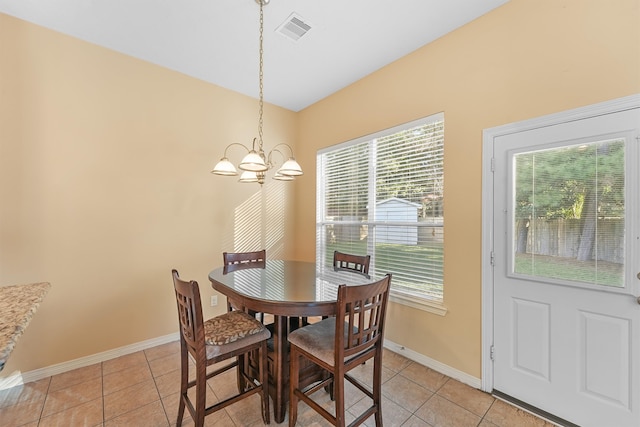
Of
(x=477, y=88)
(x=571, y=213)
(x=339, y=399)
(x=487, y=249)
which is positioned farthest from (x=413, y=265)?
(x=477, y=88)

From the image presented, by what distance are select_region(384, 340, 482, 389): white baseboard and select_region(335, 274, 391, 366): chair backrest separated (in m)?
1.05

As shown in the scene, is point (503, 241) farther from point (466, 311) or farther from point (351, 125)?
point (351, 125)

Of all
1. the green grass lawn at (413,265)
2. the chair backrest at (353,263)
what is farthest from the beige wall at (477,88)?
the chair backrest at (353,263)

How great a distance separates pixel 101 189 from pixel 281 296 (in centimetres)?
215

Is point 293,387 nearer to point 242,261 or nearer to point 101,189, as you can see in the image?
point 242,261

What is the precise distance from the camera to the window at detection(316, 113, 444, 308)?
247 centimetres

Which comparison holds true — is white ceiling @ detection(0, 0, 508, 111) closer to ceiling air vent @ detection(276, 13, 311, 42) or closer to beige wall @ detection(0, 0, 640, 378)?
ceiling air vent @ detection(276, 13, 311, 42)

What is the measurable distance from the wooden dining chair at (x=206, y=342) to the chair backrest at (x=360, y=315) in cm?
56

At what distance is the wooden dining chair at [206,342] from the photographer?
59.4 inches

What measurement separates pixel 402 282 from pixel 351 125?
1887 millimetres

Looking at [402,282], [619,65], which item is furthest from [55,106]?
[619,65]

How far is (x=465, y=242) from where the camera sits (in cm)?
222

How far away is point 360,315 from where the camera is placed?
1.54 m

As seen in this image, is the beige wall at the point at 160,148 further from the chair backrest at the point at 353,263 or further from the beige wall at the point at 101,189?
the chair backrest at the point at 353,263
